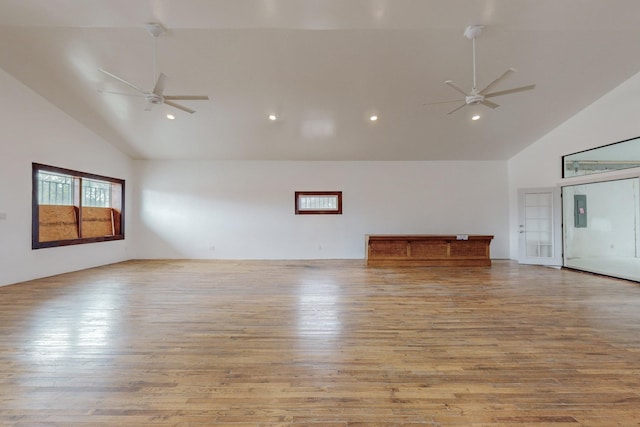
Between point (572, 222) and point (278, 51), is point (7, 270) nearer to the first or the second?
point (278, 51)

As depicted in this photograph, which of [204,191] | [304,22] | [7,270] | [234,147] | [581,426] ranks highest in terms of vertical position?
[304,22]

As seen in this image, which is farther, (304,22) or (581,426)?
(304,22)

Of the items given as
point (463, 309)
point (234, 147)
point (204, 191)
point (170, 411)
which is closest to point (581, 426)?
point (463, 309)

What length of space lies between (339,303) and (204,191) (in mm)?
5459

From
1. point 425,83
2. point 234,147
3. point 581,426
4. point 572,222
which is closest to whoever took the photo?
point 581,426

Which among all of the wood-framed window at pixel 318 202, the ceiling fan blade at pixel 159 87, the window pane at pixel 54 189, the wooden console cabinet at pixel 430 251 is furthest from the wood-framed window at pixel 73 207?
the wooden console cabinet at pixel 430 251

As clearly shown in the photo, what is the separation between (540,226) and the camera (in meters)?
6.66

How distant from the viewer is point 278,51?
397 centimetres

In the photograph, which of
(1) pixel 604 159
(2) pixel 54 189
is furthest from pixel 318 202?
(1) pixel 604 159

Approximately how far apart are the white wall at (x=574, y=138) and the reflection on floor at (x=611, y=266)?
1.37m

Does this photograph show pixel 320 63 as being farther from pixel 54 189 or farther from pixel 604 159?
pixel 54 189

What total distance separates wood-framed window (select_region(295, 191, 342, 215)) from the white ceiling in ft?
4.57

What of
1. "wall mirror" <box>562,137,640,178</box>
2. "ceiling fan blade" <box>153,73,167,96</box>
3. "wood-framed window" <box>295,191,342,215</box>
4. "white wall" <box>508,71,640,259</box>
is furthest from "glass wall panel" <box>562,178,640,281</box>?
"ceiling fan blade" <box>153,73,167,96</box>

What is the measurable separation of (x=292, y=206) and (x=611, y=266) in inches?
281
